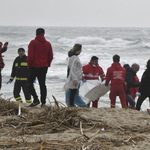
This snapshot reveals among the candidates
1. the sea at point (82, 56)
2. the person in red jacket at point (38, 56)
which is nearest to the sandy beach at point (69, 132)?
the person in red jacket at point (38, 56)

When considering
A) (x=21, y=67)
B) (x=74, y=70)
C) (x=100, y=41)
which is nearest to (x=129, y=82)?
(x=74, y=70)

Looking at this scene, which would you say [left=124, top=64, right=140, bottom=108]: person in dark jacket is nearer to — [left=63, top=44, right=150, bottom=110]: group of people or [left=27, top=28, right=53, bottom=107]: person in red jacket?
[left=63, top=44, right=150, bottom=110]: group of people

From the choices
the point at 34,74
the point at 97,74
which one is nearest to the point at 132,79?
the point at 97,74

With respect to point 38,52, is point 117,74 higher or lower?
lower

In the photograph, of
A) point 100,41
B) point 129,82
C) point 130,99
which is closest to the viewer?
point 129,82

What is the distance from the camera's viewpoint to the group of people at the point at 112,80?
5781 millimetres

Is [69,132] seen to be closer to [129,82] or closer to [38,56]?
[38,56]

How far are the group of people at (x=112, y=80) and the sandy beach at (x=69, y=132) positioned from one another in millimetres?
1216

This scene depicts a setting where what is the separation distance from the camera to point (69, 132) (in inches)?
140

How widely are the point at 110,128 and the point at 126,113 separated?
136 cm

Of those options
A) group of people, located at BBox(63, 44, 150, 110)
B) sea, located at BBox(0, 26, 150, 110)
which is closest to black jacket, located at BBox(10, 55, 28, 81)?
group of people, located at BBox(63, 44, 150, 110)

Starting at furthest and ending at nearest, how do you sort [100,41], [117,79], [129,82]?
[100,41]
[129,82]
[117,79]

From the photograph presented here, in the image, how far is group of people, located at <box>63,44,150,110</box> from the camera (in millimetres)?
5781

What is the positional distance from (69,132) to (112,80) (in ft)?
10.8
